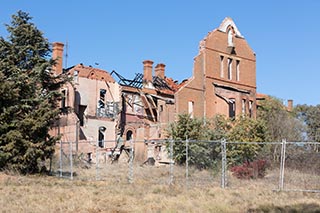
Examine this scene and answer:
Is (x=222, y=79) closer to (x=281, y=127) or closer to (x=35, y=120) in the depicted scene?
(x=281, y=127)

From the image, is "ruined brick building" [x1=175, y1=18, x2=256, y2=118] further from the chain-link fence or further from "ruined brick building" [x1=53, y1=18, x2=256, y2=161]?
the chain-link fence

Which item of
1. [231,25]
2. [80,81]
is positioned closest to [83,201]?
[80,81]

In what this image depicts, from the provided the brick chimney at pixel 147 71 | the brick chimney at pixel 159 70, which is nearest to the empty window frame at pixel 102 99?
the brick chimney at pixel 147 71

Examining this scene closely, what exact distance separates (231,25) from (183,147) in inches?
865

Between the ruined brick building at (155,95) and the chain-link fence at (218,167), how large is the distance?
6084mm

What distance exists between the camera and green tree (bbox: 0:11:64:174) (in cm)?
2402

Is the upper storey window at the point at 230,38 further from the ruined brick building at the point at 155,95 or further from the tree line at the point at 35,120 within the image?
the tree line at the point at 35,120

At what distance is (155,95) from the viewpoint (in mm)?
46594

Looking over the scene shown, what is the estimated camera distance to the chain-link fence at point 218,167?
21.5 meters

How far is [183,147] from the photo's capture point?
30797 mm

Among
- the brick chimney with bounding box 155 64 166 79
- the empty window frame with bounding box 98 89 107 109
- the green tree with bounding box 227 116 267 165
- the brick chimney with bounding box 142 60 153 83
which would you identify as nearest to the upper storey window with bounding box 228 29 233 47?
the brick chimney with bounding box 155 64 166 79

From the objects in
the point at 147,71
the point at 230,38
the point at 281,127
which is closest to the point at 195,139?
the point at 147,71

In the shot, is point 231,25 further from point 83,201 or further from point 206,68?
point 83,201

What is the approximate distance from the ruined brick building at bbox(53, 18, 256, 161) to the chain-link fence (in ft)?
20.0
